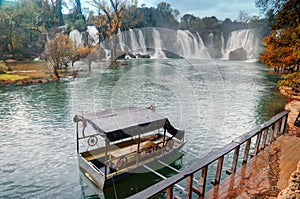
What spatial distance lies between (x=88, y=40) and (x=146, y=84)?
98.9 ft

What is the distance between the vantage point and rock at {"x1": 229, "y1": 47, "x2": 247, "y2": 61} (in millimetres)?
57344

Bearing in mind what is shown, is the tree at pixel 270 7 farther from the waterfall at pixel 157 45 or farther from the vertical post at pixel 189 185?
the waterfall at pixel 157 45

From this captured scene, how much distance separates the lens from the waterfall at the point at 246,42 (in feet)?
187

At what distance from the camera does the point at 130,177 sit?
7.55m

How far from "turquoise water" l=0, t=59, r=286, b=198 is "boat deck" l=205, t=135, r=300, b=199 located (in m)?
3.85

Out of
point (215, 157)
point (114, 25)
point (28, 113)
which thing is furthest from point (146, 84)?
point (114, 25)

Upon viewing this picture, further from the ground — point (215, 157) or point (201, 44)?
point (201, 44)

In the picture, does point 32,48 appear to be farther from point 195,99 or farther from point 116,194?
point 116,194

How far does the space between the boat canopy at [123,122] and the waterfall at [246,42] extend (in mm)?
57466

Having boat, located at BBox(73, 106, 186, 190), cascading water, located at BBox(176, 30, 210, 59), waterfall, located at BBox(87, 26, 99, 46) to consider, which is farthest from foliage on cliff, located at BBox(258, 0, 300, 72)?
waterfall, located at BBox(87, 26, 99, 46)

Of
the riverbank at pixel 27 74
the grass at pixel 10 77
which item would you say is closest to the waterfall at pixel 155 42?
the riverbank at pixel 27 74

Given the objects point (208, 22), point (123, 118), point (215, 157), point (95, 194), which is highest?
point (208, 22)

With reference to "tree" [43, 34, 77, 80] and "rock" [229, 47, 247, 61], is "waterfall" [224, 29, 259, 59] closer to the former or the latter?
"rock" [229, 47, 247, 61]

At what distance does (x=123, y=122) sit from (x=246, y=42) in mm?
59407
